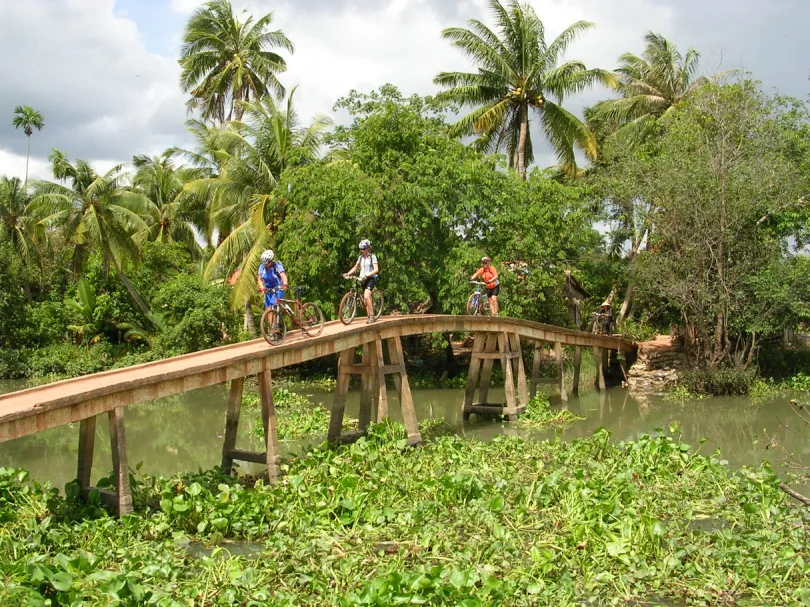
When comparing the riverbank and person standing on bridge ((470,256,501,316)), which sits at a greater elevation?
person standing on bridge ((470,256,501,316))

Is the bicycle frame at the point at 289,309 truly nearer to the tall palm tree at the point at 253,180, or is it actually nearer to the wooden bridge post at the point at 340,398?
the wooden bridge post at the point at 340,398

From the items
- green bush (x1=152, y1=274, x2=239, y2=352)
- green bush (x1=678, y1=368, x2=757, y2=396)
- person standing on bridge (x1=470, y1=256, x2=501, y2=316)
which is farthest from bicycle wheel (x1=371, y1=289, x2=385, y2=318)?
green bush (x1=152, y1=274, x2=239, y2=352)

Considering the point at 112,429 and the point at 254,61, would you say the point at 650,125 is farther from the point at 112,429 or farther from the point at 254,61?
the point at 112,429

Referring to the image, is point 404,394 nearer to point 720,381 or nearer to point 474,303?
point 474,303

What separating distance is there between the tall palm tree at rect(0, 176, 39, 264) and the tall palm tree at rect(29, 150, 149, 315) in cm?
104

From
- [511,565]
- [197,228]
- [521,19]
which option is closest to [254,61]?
[197,228]

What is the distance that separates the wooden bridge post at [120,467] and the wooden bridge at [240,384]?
0.4 inches

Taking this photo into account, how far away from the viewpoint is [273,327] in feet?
38.1

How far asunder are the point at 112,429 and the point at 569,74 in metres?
21.5

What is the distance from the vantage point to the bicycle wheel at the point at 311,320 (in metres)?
12.5

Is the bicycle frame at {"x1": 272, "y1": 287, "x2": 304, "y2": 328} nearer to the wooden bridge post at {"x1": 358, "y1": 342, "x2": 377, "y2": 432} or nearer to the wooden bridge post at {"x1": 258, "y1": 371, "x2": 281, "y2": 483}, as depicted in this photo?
the wooden bridge post at {"x1": 258, "y1": 371, "x2": 281, "y2": 483}

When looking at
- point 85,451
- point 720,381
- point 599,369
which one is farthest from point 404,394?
point 720,381

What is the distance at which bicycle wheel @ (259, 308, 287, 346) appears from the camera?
37.7 ft

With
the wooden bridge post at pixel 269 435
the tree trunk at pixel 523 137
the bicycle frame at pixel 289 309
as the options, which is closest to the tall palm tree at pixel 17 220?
the tree trunk at pixel 523 137
